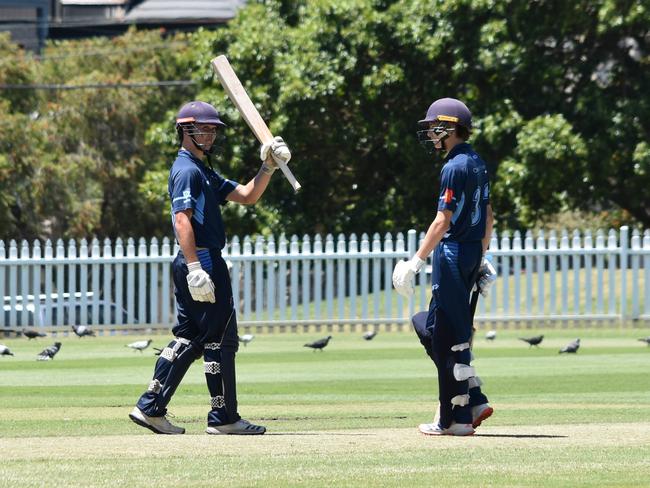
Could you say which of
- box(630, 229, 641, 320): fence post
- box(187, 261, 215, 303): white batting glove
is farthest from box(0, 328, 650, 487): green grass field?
box(630, 229, 641, 320): fence post

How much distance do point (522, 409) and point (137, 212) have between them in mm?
28588

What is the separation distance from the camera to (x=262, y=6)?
30453mm

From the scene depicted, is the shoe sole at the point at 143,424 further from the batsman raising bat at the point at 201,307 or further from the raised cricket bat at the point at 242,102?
the raised cricket bat at the point at 242,102

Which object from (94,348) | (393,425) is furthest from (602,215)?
(393,425)

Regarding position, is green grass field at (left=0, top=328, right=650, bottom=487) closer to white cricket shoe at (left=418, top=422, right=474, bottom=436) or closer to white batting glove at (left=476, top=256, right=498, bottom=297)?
white cricket shoe at (left=418, top=422, right=474, bottom=436)

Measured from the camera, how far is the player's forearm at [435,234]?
8.98 m

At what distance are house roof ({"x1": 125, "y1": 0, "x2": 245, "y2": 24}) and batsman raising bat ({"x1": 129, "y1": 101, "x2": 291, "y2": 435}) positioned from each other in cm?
4218

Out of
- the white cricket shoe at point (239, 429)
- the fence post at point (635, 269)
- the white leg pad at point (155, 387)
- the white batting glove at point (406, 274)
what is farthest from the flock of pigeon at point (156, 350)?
the white batting glove at point (406, 274)

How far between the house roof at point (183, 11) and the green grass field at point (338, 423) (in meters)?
33.6

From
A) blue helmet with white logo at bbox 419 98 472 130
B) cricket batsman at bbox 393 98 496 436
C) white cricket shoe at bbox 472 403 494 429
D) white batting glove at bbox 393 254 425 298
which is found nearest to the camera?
white batting glove at bbox 393 254 425 298

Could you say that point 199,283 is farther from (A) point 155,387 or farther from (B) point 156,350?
(B) point 156,350

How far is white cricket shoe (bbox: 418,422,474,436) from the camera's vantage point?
923cm

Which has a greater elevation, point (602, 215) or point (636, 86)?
point (636, 86)

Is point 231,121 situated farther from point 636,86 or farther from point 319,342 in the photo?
point 319,342
